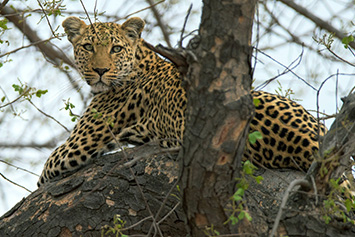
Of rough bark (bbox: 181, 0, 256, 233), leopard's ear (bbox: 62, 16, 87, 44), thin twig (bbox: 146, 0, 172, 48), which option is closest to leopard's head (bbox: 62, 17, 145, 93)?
leopard's ear (bbox: 62, 16, 87, 44)

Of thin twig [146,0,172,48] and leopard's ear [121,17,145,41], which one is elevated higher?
thin twig [146,0,172,48]

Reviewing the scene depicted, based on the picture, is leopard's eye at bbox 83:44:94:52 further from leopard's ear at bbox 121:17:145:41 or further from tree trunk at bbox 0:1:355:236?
tree trunk at bbox 0:1:355:236

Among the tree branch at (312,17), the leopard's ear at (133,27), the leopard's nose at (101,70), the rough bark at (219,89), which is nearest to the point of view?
the rough bark at (219,89)

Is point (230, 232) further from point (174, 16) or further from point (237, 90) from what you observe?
point (174, 16)

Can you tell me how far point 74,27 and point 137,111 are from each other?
162cm

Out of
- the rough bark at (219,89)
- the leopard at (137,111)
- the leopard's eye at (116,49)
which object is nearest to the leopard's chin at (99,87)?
the leopard at (137,111)

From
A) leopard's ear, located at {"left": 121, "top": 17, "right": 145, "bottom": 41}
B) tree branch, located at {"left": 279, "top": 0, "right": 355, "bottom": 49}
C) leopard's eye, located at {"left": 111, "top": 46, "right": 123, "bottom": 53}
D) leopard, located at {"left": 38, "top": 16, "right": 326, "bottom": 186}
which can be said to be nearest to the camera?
leopard, located at {"left": 38, "top": 16, "right": 326, "bottom": 186}

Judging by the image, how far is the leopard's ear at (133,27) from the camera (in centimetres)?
749

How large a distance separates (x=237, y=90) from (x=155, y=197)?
6.30 feet

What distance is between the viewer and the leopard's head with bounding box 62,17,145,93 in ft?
23.2

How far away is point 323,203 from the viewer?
407cm

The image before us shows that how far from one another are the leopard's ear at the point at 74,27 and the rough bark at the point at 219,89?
414cm

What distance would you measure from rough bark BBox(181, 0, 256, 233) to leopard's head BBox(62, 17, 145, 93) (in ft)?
11.0

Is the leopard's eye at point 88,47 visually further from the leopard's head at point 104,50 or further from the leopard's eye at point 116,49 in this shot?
the leopard's eye at point 116,49
